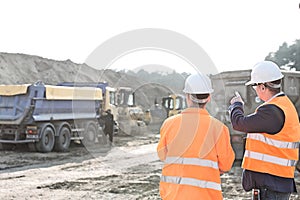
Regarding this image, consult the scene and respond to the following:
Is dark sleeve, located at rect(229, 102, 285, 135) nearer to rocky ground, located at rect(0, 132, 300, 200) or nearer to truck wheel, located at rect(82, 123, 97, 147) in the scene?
rocky ground, located at rect(0, 132, 300, 200)

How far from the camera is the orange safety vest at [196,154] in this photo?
11.1 feet

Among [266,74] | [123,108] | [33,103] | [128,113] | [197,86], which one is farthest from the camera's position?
[128,113]

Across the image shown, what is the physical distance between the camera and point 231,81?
11.7m

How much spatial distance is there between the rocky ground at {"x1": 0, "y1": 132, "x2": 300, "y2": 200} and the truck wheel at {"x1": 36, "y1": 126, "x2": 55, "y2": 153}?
25 cm

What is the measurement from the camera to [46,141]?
48.2ft

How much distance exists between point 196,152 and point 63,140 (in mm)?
12590

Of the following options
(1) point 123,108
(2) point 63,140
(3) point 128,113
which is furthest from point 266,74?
(3) point 128,113

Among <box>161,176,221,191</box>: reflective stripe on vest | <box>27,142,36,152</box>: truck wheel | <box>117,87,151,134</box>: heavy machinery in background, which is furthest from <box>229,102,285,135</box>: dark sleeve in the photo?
<box>117,87,151,134</box>: heavy machinery in background

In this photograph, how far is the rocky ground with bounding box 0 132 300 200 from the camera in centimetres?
809

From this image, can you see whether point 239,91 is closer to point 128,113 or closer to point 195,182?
point 195,182

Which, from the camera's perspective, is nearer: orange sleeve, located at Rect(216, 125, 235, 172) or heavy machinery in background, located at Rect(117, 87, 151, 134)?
orange sleeve, located at Rect(216, 125, 235, 172)

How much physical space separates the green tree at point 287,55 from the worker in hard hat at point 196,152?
20.4 m

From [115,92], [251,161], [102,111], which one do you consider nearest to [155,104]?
[115,92]

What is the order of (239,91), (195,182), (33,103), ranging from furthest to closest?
(33,103) → (239,91) → (195,182)
